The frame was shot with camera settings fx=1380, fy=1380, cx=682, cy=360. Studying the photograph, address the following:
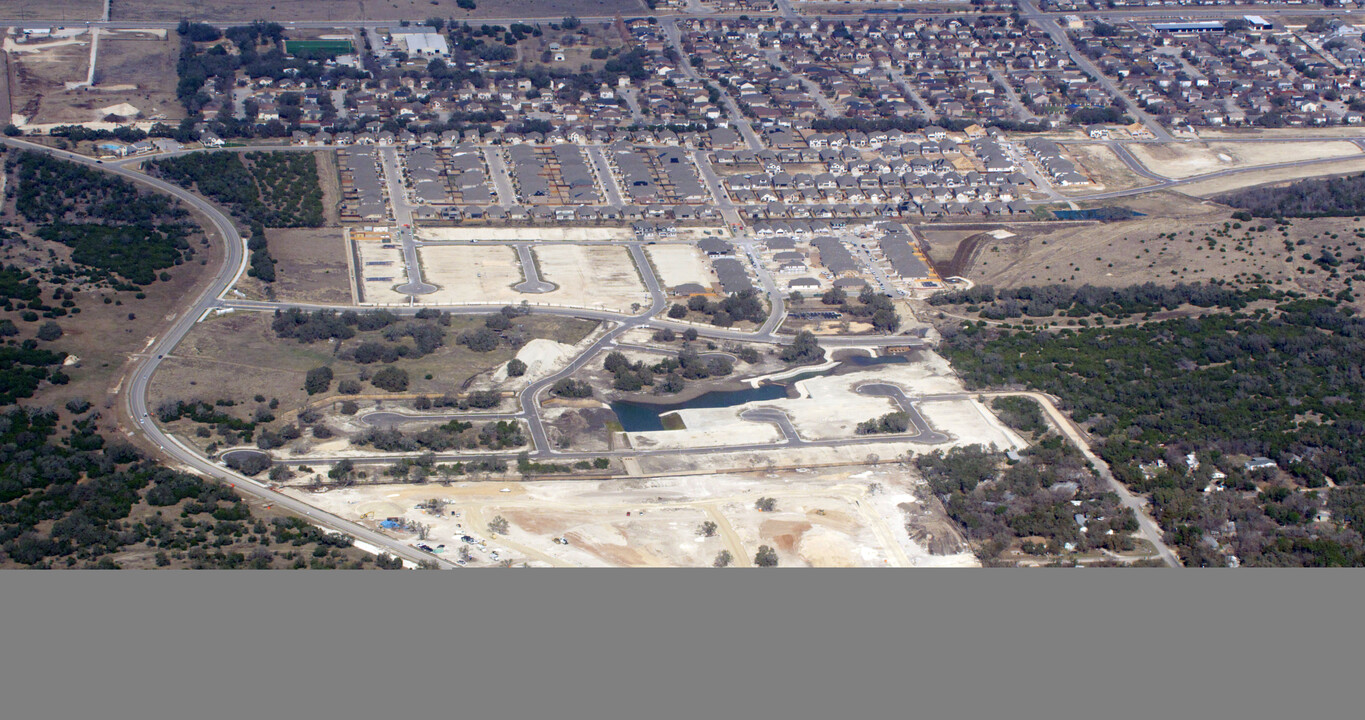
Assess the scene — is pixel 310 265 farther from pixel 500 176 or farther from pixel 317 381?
pixel 500 176

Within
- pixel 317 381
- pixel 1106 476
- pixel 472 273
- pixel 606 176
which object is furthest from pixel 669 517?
pixel 606 176

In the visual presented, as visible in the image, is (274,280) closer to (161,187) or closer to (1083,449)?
(161,187)

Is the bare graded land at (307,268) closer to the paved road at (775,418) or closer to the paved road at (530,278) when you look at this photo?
the paved road at (530,278)

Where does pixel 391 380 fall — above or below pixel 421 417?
above

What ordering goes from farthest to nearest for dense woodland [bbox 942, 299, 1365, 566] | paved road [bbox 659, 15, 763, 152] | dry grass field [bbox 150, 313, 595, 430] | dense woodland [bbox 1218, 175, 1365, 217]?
paved road [bbox 659, 15, 763, 152]
dense woodland [bbox 1218, 175, 1365, 217]
dry grass field [bbox 150, 313, 595, 430]
dense woodland [bbox 942, 299, 1365, 566]

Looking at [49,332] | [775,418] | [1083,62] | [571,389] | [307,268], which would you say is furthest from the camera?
[1083,62]

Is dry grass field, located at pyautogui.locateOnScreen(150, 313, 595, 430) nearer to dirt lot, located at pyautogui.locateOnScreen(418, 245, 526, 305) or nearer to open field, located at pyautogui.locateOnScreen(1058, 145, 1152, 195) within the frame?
dirt lot, located at pyautogui.locateOnScreen(418, 245, 526, 305)

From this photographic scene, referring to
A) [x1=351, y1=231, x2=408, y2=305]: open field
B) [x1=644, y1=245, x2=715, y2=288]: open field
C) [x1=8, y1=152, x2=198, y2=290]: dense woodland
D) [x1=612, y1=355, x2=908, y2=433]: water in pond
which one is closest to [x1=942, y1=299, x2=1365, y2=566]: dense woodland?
[x1=612, y1=355, x2=908, y2=433]: water in pond
